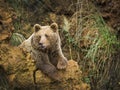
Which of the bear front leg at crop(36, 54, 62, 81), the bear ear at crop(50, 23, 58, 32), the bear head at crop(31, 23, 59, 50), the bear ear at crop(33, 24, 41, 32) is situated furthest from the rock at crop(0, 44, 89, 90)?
the bear ear at crop(50, 23, 58, 32)

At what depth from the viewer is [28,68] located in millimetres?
7043

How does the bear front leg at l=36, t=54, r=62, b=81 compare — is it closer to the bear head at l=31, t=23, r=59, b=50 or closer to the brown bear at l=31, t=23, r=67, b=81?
the brown bear at l=31, t=23, r=67, b=81

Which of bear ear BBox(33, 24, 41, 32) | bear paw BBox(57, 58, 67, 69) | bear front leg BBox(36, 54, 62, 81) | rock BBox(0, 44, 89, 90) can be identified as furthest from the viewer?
bear ear BBox(33, 24, 41, 32)

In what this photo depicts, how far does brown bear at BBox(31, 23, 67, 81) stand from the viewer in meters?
7.14

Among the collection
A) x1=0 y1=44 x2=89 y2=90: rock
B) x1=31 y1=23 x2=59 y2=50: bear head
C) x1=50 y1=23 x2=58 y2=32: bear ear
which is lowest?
x1=0 y1=44 x2=89 y2=90: rock

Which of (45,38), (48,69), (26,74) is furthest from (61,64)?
(26,74)

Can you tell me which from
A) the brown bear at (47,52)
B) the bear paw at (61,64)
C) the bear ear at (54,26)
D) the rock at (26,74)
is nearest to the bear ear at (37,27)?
the brown bear at (47,52)

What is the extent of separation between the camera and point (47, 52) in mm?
7379

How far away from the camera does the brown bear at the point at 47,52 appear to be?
23.4ft

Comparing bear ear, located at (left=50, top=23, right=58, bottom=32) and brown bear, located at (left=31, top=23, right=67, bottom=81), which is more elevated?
bear ear, located at (left=50, top=23, right=58, bottom=32)

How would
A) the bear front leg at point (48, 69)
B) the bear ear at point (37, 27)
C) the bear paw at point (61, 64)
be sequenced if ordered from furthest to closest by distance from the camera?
the bear ear at point (37, 27), the bear paw at point (61, 64), the bear front leg at point (48, 69)

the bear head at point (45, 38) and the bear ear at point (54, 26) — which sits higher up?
the bear ear at point (54, 26)

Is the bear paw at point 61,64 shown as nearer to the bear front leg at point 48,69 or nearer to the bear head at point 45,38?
the bear front leg at point 48,69

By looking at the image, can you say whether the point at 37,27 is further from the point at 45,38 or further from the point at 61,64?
the point at 61,64
